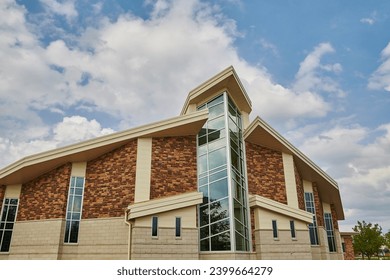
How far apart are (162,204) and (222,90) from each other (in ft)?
22.8

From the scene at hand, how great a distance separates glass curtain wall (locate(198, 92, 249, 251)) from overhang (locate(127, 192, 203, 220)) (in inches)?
46.2

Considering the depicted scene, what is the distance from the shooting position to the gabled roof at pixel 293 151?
1529 cm

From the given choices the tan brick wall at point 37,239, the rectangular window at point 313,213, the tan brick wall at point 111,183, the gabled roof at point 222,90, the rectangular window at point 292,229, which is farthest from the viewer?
the rectangular window at point 313,213

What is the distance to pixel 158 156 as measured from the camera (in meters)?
13.9

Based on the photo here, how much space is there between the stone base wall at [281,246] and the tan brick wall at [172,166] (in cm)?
372

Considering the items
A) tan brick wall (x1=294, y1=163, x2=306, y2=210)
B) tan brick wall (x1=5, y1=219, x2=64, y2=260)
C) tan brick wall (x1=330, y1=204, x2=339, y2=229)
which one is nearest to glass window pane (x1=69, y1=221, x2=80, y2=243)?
tan brick wall (x1=5, y1=219, x2=64, y2=260)

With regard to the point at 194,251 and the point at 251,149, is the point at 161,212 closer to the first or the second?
the point at 194,251

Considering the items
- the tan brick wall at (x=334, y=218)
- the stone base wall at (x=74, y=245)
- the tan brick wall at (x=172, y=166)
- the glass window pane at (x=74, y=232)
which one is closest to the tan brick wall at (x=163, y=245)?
the stone base wall at (x=74, y=245)

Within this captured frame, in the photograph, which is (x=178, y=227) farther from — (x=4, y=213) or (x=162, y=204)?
(x=4, y=213)

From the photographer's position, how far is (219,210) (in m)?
13.3

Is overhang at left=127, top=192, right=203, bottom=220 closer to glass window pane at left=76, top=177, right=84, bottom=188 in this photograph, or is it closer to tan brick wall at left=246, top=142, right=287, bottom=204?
glass window pane at left=76, top=177, right=84, bottom=188

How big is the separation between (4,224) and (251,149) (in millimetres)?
12687

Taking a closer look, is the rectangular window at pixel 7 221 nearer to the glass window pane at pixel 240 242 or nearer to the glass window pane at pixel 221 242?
the glass window pane at pixel 221 242

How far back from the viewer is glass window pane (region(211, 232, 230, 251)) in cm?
1270
